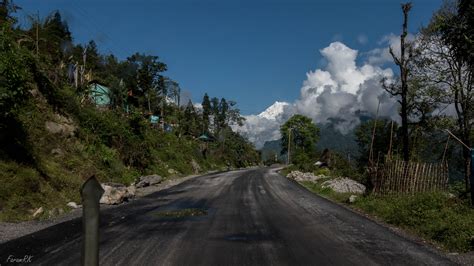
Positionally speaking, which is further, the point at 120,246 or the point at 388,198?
the point at 388,198

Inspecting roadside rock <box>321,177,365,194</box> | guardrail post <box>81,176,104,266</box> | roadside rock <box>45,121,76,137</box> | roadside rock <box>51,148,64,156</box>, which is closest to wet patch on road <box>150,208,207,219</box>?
roadside rock <box>51,148,64,156</box>

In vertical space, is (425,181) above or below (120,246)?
above

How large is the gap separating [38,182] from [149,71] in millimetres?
47131

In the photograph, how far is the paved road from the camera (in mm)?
7922

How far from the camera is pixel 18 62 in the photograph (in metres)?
15.4

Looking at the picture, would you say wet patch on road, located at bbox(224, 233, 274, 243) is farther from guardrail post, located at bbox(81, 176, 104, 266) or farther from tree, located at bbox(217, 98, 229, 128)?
tree, located at bbox(217, 98, 229, 128)

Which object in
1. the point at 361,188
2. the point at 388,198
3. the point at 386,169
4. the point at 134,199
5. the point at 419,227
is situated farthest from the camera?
the point at 361,188

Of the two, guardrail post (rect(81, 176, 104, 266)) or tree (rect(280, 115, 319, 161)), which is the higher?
tree (rect(280, 115, 319, 161))

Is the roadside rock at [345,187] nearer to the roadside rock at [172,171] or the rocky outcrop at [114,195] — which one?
the rocky outcrop at [114,195]

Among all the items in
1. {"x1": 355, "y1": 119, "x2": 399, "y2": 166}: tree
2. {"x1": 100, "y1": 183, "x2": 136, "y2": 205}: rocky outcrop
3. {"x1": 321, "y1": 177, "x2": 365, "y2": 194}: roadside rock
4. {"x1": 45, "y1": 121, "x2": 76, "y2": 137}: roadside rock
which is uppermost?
{"x1": 355, "y1": 119, "x2": 399, "y2": 166}: tree

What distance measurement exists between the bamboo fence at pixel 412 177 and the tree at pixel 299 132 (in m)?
98.7

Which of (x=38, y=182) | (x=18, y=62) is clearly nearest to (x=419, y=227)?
(x=38, y=182)

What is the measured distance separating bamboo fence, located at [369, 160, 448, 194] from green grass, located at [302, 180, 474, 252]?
60 centimetres

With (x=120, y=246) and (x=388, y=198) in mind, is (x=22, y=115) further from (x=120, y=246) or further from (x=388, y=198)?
(x=388, y=198)
